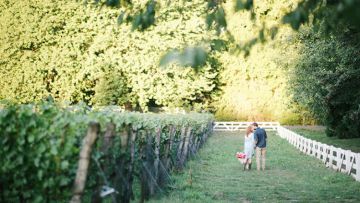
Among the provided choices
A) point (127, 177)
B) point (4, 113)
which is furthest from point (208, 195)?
point (4, 113)

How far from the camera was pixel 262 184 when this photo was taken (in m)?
15.5

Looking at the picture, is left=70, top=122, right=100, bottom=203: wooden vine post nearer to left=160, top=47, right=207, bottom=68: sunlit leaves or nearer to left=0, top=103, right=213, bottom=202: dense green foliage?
left=0, top=103, right=213, bottom=202: dense green foliage

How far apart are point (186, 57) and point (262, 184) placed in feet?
39.3

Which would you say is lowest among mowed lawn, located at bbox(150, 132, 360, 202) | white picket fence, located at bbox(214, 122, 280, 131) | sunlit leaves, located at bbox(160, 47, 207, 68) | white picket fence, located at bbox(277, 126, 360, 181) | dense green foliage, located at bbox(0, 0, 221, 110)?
mowed lawn, located at bbox(150, 132, 360, 202)

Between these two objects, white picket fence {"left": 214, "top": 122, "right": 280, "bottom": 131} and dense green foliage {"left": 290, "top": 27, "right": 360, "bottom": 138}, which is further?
white picket fence {"left": 214, "top": 122, "right": 280, "bottom": 131}

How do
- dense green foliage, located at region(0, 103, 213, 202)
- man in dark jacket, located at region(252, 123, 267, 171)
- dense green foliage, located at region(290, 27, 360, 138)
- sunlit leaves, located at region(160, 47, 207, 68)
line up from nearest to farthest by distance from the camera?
sunlit leaves, located at region(160, 47, 207, 68), dense green foliage, located at region(0, 103, 213, 202), dense green foliage, located at region(290, 27, 360, 138), man in dark jacket, located at region(252, 123, 267, 171)

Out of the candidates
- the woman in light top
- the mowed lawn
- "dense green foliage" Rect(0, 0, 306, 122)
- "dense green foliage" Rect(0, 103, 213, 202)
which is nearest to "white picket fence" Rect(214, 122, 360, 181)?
the mowed lawn

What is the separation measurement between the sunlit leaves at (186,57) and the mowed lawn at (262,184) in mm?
8676

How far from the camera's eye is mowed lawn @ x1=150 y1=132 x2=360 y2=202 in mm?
13062

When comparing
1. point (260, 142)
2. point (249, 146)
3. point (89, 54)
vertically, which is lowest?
point (249, 146)

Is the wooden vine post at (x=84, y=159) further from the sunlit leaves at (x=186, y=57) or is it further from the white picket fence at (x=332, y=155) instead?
the white picket fence at (x=332, y=155)

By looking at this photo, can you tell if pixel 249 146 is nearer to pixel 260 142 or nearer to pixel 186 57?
pixel 260 142

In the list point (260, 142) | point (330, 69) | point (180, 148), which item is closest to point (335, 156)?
point (260, 142)

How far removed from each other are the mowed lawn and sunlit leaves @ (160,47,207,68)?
8.68 m
